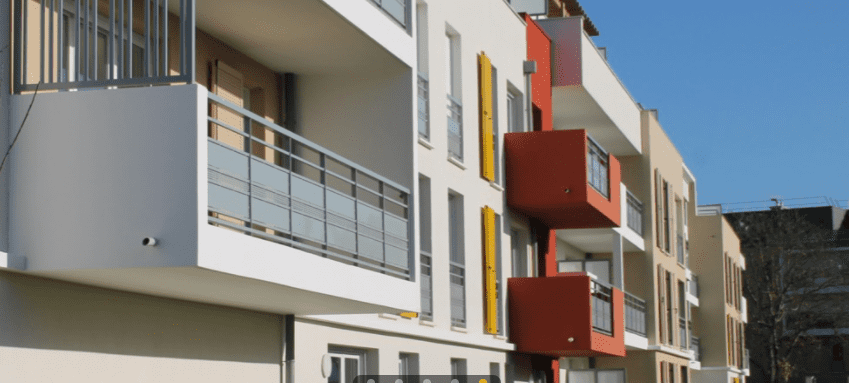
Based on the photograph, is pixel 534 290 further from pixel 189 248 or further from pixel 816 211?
pixel 816 211

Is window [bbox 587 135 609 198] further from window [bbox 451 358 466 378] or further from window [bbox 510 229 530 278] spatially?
window [bbox 451 358 466 378]

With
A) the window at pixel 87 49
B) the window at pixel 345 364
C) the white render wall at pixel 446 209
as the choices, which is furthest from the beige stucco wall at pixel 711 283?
the window at pixel 87 49

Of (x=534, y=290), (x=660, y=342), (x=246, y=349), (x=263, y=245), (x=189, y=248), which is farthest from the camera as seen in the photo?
(x=660, y=342)

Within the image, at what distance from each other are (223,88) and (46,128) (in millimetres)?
4638

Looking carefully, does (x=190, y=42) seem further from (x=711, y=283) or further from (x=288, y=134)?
(x=711, y=283)

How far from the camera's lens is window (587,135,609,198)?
2627 centimetres

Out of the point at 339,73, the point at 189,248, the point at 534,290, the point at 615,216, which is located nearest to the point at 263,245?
the point at 189,248

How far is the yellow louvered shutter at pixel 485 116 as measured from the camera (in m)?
23.3

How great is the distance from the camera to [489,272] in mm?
23406

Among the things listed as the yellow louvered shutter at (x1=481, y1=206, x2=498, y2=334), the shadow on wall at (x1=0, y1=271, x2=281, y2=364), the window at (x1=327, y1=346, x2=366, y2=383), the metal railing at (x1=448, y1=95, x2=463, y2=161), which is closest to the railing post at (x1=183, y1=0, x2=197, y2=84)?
the shadow on wall at (x1=0, y1=271, x2=281, y2=364)

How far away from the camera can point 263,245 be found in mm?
11977

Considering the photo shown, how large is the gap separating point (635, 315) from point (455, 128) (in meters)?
14.1

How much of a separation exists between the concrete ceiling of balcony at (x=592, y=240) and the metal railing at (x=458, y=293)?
1109cm

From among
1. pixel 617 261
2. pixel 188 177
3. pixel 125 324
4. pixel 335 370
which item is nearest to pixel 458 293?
pixel 335 370
